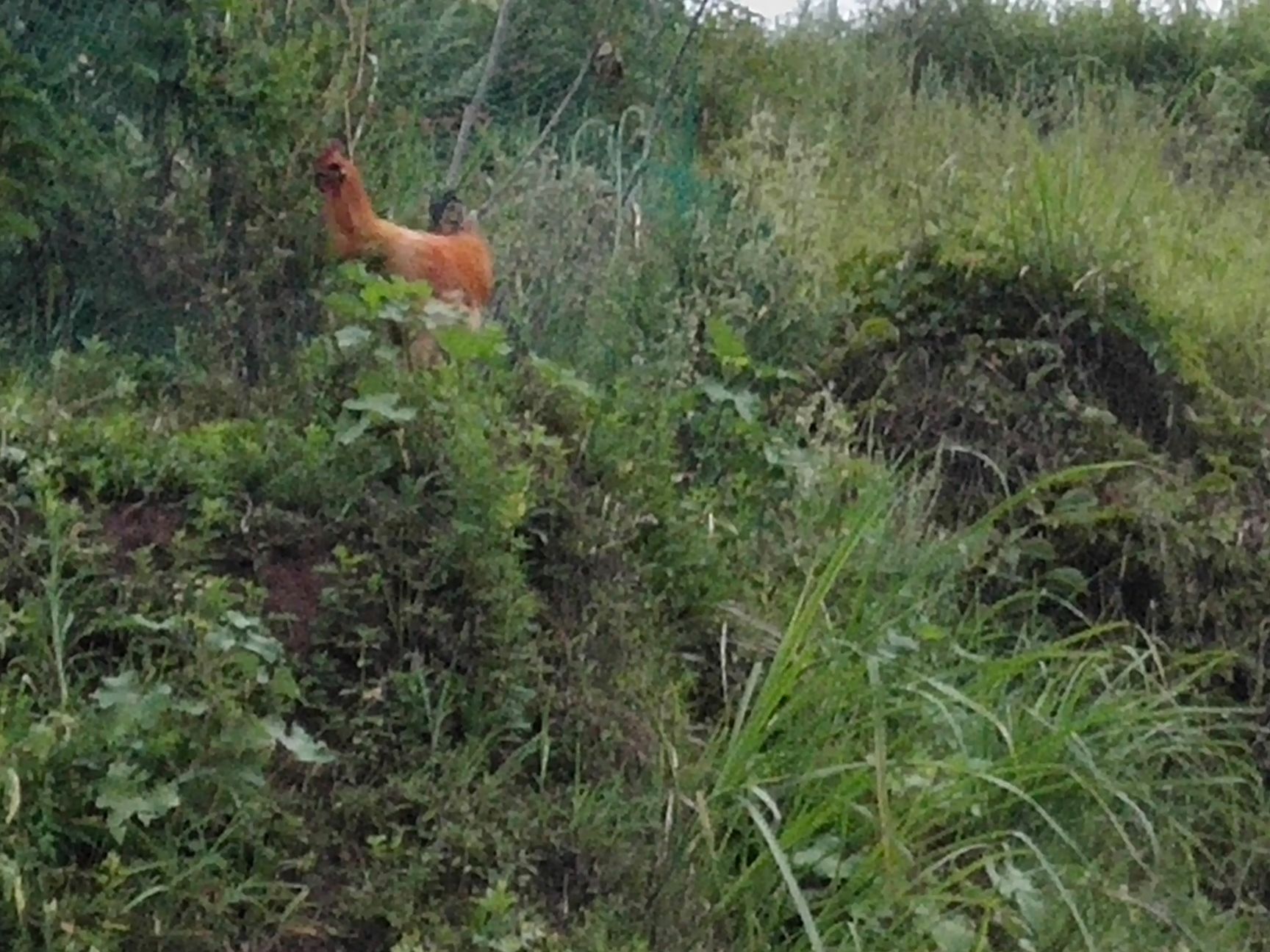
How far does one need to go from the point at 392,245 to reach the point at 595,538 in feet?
3.06

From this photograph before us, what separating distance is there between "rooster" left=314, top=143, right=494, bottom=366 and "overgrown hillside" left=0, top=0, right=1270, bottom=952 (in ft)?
0.27

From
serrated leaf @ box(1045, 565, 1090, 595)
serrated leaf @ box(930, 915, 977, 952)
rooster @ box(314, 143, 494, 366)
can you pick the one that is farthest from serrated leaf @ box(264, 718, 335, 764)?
serrated leaf @ box(1045, 565, 1090, 595)

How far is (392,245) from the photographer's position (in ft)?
12.7

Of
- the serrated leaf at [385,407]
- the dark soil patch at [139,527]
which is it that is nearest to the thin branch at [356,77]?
the serrated leaf at [385,407]

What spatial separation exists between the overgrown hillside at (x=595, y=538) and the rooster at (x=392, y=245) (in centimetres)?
8

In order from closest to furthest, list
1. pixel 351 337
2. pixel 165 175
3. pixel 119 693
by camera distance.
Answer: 1. pixel 119 693
2. pixel 351 337
3. pixel 165 175

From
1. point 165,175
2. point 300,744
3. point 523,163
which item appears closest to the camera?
Answer: point 300,744

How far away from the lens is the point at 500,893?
8.61 feet

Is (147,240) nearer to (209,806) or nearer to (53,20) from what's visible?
(53,20)

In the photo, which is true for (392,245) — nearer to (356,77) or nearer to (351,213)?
(351,213)

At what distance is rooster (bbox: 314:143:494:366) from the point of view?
12.7 feet

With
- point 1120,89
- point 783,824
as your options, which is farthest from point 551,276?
point 1120,89

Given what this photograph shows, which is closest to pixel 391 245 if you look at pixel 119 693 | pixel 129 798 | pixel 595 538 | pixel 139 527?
pixel 595 538

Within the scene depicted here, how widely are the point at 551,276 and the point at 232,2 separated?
1174mm
